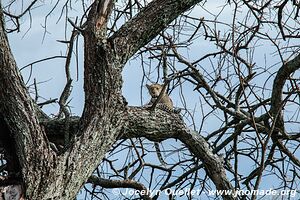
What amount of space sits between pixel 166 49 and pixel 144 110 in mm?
847

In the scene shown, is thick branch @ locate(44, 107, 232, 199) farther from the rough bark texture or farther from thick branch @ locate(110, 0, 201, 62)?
thick branch @ locate(110, 0, 201, 62)

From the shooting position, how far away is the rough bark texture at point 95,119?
2688mm

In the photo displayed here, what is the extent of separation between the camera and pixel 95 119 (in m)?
2.94

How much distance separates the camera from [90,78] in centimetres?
304

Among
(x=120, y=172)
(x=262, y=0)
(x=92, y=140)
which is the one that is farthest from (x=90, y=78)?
(x=262, y=0)

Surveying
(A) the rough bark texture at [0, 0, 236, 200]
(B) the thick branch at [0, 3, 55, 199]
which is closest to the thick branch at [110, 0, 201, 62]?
(A) the rough bark texture at [0, 0, 236, 200]

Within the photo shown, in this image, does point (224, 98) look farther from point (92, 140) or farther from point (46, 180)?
point (46, 180)

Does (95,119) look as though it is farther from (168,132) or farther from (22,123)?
(168,132)

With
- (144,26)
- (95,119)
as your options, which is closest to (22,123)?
(95,119)

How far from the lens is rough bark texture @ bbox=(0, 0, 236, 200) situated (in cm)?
269

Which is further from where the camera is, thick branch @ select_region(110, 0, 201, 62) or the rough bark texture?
thick branch @ select_region(110, 0, 201, 62)

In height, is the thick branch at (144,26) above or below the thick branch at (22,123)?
above

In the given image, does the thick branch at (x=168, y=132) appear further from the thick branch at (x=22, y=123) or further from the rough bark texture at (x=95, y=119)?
the thick branch at (x=22, y=123)

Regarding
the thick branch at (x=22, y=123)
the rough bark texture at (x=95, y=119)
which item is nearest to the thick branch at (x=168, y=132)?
the rough bark texture at (x=95, y=119)
